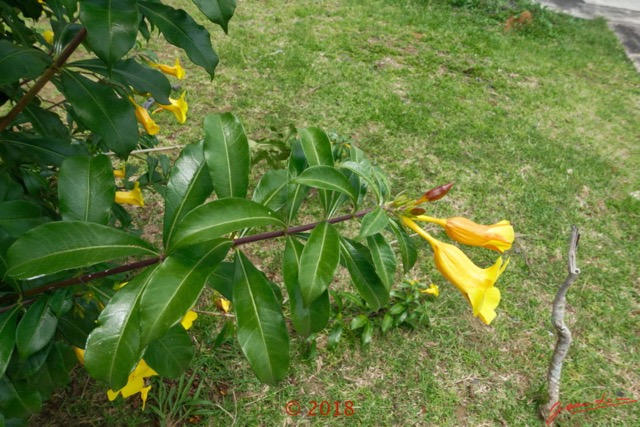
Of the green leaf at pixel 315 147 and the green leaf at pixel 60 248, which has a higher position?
the green leaf at pixel 315 147

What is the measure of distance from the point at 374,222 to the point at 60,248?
0.54 metres

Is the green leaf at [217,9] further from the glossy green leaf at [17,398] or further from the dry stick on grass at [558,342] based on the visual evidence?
the dry stick on grass at [558,342]

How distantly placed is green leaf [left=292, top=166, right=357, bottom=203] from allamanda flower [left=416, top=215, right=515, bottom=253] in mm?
184

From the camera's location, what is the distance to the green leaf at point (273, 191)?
3.20 ft

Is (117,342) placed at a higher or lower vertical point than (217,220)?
lower

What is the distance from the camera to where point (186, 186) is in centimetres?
91

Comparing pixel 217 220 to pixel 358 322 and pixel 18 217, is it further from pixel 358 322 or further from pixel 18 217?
pixel 358 322

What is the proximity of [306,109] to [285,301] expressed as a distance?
70.3 inches

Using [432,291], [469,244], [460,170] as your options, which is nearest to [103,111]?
[469,244]

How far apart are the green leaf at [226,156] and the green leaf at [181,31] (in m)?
0.25

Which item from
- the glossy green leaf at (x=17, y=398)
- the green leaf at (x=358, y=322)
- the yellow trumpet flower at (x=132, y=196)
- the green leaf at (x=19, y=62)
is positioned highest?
the green leaf at (x=19, y=62)

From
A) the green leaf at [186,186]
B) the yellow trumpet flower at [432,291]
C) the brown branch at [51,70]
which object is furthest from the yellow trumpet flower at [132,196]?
the yellow trumpet flower at [432,291]

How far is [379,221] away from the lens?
0.85 metres

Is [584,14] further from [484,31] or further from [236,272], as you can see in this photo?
[236,272]
